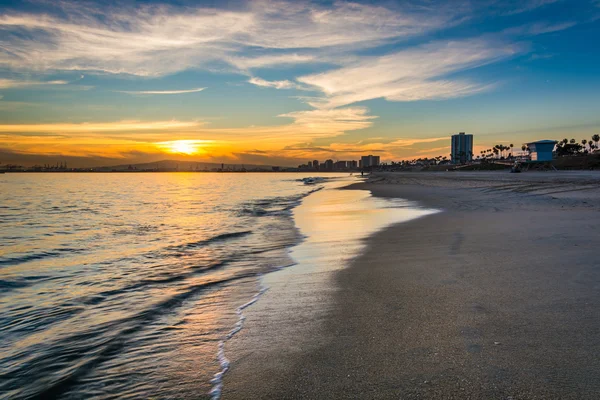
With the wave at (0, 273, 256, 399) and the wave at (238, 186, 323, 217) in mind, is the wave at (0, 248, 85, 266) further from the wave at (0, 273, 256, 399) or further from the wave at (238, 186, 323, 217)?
the wave at (238, 186, 323, 217)

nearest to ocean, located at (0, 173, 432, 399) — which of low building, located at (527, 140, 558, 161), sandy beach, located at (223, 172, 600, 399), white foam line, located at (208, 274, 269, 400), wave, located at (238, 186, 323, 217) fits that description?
white foam line, located at (208, 274, 269, 400)

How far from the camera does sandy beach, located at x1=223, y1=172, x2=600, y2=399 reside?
3.08 meters

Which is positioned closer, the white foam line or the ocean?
the white foam line

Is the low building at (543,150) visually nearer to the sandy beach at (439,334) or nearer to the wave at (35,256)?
the sandy beach at (439,334)

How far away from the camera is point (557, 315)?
172 inches

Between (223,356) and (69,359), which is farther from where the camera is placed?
(69,359)

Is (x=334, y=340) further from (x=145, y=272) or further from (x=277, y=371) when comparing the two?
(x=145, y=272)

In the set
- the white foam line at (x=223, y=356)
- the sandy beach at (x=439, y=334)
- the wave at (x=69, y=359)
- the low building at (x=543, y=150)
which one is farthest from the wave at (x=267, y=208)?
the low building at (x=543, y=150)

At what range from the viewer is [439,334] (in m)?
4.03

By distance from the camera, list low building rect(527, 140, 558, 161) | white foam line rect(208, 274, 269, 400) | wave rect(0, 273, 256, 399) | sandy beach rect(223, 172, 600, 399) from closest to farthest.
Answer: sandy beach rect(223, 172, 600, 399) → white foam line rect(208, 274, 269, 400) → wave rect(0, 273, 256, 399) → low building rect(527, 140, 558, 161)

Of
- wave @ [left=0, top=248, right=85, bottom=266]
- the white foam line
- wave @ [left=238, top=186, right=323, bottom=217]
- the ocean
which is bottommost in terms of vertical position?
wave @ [left=238, top=186, right=323, bottom=217]

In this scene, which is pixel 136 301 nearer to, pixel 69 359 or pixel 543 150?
A: pixel 69 359

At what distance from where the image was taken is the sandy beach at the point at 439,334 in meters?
3.08

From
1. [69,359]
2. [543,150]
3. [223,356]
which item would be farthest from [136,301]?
[543,150]
